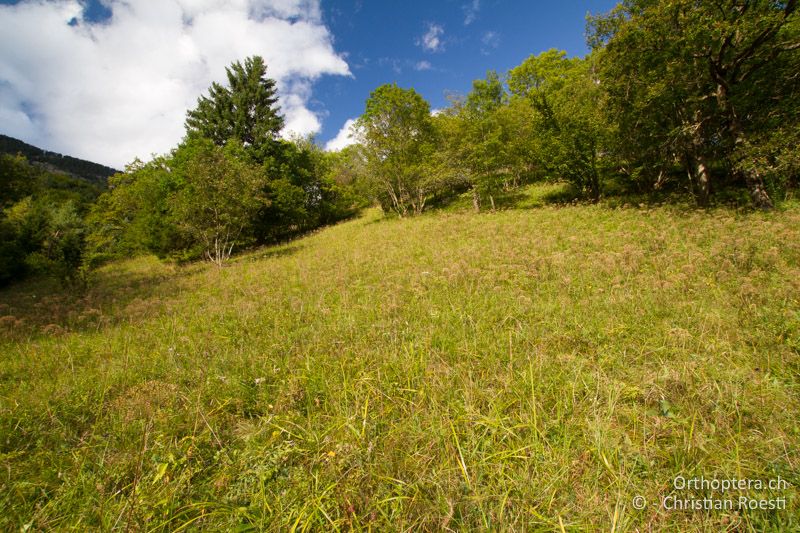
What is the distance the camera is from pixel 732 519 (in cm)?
181

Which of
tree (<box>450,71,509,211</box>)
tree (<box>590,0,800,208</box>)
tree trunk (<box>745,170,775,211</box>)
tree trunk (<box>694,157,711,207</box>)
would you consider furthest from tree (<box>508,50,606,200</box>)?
tree trunk (<box>745,170,775,211</box>)

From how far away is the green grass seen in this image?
2014 mm

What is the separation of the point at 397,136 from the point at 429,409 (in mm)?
22642

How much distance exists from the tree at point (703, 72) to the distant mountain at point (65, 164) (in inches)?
4791

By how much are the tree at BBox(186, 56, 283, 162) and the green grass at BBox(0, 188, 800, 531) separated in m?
26.5

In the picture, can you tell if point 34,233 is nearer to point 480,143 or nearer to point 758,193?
point 480,143

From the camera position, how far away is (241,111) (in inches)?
1056

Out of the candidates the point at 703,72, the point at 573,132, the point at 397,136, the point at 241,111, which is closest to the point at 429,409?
the point at 703,72

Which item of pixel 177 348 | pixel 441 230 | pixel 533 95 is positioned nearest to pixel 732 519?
pixel 177 348

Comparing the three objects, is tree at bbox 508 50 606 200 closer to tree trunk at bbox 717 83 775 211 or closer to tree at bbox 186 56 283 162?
tree trunk at bbox 717 83 775 211

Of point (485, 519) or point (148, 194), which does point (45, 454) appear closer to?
point (485, 519)

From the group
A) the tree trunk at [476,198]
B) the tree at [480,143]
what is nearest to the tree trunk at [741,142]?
the tree at [480,143]

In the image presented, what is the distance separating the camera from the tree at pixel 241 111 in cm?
2681

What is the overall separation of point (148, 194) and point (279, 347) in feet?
90.9
